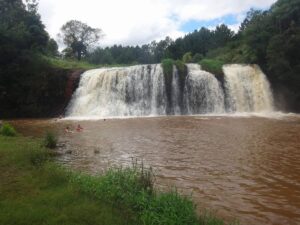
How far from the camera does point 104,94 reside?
1116 inches

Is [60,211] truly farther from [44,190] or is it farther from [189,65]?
[189,65]

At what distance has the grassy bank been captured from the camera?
5000mm

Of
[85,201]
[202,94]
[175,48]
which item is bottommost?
[85,201]

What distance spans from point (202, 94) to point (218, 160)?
17.3 m

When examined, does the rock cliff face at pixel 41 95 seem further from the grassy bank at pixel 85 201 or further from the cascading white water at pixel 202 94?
the grassy bank at pixel 85 201

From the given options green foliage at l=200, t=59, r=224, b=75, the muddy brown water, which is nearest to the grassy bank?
the muddy brown water

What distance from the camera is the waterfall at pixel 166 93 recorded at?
2758 cm

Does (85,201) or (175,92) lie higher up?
(175,92)

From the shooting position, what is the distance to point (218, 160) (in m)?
10.8

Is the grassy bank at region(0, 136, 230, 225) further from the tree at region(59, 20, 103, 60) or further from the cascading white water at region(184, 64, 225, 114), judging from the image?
the tree at region(59, 20, 103, 60)

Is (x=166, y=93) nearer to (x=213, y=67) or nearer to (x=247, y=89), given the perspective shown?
(x=213, y=67)

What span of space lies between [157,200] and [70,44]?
6018cm

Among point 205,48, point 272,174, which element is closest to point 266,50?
point 272,174

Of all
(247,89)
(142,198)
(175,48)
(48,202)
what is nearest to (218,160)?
(142,198)
